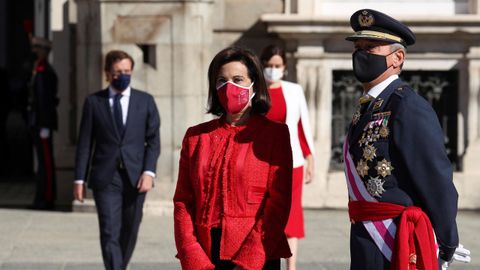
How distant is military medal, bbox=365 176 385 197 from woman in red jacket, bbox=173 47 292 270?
1.28ft

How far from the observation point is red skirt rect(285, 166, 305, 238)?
8.93 metres

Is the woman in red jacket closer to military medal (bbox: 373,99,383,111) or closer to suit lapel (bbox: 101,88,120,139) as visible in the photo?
military medal (bbox: 373,99,383,111)

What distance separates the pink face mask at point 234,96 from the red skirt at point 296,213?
353 centimetres

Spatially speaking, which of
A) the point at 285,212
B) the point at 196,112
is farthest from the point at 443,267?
the point at 196,112

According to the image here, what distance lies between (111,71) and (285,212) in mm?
3356

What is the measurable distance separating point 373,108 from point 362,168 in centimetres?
25

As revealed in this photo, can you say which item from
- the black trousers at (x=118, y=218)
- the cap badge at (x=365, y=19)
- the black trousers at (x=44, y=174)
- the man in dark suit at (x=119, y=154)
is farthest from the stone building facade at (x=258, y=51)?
the cap badge at (x=365, y=19)

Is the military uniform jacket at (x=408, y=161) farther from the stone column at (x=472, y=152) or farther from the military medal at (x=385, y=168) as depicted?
the stone column at (x=472, y=152)

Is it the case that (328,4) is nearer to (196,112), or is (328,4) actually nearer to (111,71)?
(196,112)

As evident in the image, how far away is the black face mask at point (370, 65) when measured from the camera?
5.21m

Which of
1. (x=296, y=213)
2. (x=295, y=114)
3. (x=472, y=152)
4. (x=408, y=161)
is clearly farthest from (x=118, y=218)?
(x=472, y=152)

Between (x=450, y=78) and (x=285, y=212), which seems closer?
(x=285, y=212)

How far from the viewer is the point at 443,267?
207 inches

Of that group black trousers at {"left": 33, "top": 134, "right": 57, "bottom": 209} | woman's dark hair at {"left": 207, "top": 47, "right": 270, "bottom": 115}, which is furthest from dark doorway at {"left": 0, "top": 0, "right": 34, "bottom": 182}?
woman's dark hair at {"left": 207, "top": 47, "right": 270, "bottom": 115}
